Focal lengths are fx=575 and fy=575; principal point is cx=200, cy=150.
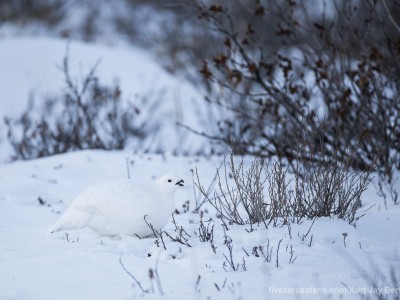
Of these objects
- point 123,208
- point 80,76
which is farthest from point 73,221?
point 80,76

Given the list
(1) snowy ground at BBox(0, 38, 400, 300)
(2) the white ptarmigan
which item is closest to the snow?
(1) snowy ground at BBox(0, 38, 400, 300)

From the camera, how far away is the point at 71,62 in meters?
13.0

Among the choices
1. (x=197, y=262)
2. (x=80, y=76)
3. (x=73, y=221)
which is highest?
(x=80, y=76)

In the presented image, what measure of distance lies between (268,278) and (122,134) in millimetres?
5425

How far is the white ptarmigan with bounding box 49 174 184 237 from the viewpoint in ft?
12.0

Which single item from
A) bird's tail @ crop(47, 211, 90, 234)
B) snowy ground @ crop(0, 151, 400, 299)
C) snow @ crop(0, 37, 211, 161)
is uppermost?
snow @ crop(0, 37, 211, 161)

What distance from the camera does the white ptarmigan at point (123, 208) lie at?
3660 millimetres

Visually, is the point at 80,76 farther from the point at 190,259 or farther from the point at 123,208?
the point at 190,259

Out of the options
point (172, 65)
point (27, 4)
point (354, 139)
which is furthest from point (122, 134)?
point (27, 4)

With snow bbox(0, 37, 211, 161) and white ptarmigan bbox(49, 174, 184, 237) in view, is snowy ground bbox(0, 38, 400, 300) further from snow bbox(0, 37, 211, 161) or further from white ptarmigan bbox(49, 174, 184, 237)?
snow bbox(0, 37, 211, 161)

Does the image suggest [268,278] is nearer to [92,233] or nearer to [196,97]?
[92,233]

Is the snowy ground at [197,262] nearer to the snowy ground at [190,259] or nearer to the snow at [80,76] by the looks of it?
the snowy ground at [190,259]

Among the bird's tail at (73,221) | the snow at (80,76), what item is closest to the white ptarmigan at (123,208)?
the bird's tail at (73,221)

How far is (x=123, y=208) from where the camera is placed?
3.66 metres
